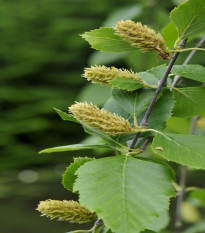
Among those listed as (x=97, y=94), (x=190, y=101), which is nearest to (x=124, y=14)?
(x=97, y=94)

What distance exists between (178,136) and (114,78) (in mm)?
81

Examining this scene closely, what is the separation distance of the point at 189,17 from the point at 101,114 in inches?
4.7

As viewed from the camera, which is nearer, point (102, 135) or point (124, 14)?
point (102, 135)

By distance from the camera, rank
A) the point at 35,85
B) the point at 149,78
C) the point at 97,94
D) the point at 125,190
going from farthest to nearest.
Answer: the point at 35,85 → the point at 97,94 → the point at 149,78 → the point at 125,190

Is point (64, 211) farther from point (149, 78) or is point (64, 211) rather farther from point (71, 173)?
point (149, 78)

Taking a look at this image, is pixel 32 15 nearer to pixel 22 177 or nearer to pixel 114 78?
pixel 22 177

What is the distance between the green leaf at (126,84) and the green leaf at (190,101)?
72 mm

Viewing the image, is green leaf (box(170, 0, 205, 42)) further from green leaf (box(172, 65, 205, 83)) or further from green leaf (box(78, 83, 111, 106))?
green leaf (box(78, 83, 111, 106))

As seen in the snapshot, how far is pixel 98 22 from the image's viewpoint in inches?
233

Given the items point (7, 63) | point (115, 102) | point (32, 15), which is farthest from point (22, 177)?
point (115, 102)

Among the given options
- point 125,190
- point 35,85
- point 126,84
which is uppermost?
point 35,85

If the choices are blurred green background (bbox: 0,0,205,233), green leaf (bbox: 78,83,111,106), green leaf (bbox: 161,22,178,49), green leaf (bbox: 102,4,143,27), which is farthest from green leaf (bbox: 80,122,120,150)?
blurred green background (bbox: 0,0,205,233)

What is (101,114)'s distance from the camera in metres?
0.38

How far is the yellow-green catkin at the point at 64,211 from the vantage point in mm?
378
